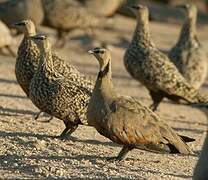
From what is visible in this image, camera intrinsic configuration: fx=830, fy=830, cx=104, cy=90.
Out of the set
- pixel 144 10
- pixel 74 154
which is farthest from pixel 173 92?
pixel 74 154

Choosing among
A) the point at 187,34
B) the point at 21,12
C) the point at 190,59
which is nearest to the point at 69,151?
the point at 190,59

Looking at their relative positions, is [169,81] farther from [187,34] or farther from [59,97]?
[59,97]

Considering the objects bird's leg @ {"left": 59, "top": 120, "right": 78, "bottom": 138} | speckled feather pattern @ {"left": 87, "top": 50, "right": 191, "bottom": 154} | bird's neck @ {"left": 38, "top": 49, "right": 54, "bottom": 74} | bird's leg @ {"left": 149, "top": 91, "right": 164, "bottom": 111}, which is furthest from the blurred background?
speckled feather pattern @ {"left": 87, "top": 50, "right": 191, "bottom": 154}

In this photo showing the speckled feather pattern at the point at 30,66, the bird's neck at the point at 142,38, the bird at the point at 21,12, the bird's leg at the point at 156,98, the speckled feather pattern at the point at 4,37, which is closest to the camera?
the speckled feather pattern at the point at 30,66

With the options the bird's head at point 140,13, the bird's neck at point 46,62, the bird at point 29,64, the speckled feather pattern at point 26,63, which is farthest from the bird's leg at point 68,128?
the bird's head at point 140,13

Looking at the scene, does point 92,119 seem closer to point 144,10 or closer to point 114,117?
point 114,117

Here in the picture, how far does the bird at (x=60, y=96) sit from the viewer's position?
9516 millimetres

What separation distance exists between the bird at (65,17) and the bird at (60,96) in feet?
28.3

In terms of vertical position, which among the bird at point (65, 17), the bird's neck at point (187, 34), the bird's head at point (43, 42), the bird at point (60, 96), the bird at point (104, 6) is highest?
the bird's head at point (43, 42)

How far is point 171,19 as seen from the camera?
27.3 metres

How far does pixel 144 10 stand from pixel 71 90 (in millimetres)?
4481

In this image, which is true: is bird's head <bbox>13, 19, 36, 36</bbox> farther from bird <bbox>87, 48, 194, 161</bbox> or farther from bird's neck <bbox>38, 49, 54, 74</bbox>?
bird <bbox>87, 48, 194, 161</bbox>

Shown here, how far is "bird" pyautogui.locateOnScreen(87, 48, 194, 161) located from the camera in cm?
848

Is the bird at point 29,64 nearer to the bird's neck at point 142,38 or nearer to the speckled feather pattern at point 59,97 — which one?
the speckled feather pattern at point 59,97
